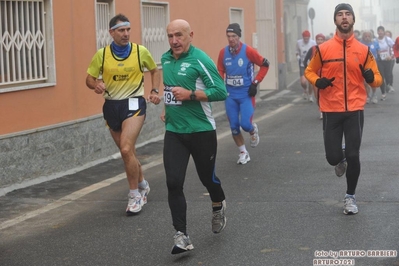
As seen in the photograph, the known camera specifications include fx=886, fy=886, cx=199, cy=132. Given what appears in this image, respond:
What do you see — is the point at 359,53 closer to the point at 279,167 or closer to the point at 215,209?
the point at 215,209

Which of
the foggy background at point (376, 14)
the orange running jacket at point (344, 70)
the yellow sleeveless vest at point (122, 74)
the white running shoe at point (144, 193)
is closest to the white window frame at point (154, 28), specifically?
the white running shoe at point (144, 193)

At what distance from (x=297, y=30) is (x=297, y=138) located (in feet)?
111

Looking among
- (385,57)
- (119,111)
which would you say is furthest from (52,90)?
(385,57)

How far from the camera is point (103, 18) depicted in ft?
44.4

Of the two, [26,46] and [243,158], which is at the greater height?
[26,46]

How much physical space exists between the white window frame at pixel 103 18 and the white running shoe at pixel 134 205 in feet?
16.9

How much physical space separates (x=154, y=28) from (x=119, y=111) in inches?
294

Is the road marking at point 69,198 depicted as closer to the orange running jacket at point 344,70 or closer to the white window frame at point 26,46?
the white window frame at point 26,46

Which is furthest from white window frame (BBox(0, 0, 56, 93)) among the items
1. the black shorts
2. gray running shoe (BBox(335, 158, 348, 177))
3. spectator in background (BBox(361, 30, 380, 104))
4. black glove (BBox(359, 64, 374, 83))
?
spectator in background (BBox(361, 30, 380, 104))

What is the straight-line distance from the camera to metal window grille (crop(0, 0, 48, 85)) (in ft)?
34.7

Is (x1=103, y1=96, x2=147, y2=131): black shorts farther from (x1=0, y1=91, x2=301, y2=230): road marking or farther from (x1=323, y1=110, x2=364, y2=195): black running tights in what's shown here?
(x1=323, y1=110, x2=364, y2=195): black running tights

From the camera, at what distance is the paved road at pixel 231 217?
674 cm

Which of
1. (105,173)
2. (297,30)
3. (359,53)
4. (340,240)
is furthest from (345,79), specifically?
(297,30)

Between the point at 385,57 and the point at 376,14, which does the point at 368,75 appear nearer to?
the point at 385,57
